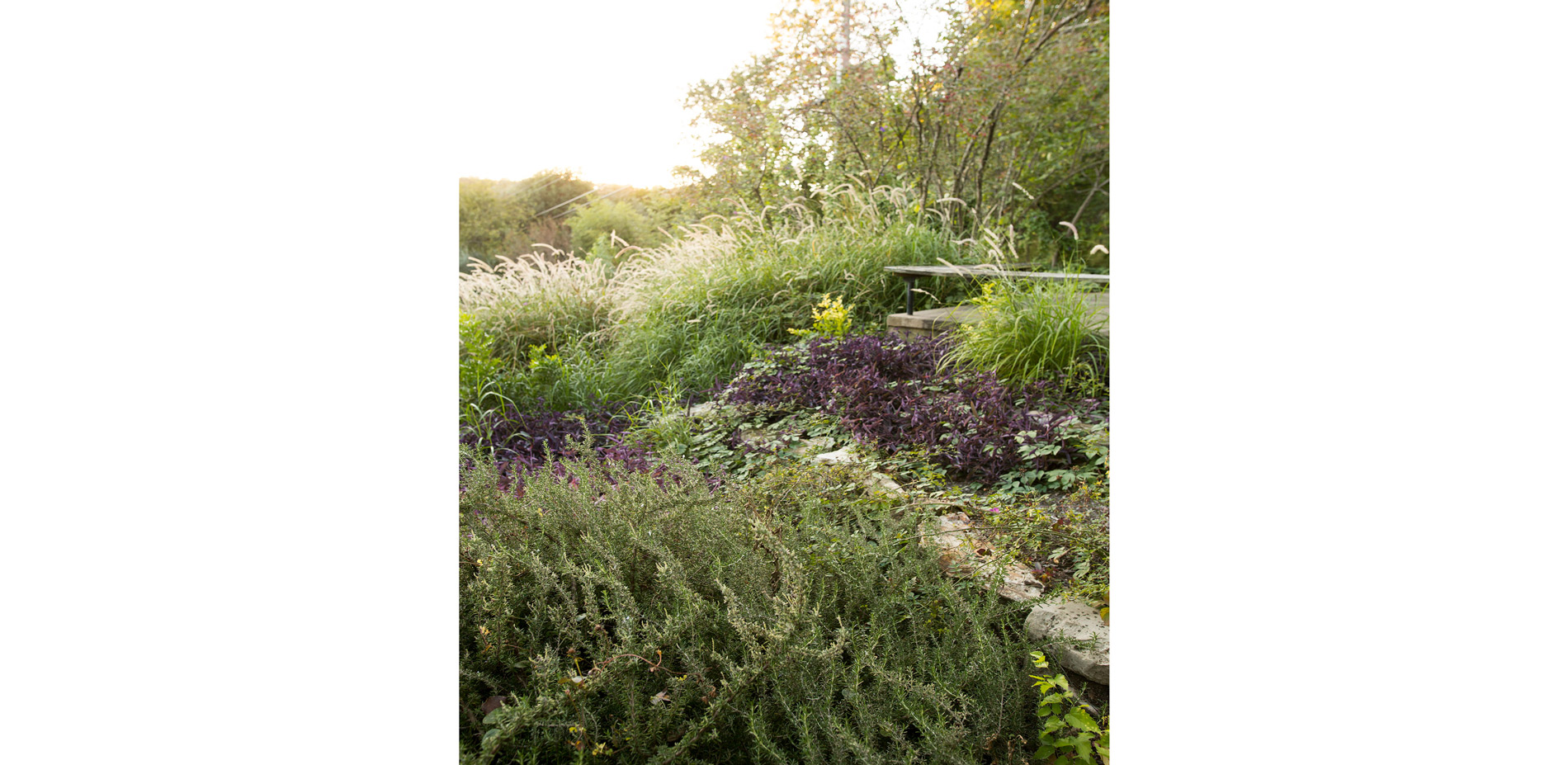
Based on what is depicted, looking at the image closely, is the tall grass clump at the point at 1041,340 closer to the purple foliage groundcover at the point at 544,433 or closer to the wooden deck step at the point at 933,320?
the wooden deck step at the point at 933,320

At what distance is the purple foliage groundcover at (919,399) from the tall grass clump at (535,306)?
5.31 feet

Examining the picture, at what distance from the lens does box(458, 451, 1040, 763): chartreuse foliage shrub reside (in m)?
1.17

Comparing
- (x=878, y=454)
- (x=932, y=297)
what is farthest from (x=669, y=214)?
(x=878, y=454)

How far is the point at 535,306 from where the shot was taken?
5.17 m

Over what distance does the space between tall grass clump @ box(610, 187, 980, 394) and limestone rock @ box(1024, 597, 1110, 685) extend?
2549 millimetres

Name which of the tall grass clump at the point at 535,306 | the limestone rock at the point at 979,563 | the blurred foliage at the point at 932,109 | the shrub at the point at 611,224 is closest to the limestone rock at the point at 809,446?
the limestone rock at the point at 979,563

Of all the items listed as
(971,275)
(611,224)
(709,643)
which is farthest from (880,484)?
(611,224)

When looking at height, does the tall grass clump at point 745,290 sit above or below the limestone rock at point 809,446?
above

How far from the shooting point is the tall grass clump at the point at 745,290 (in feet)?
14.4
